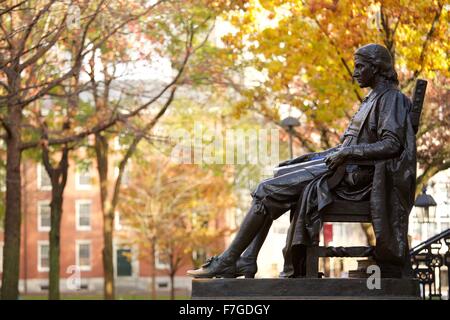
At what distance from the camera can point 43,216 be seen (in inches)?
2452

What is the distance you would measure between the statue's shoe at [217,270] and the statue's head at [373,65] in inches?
91.5

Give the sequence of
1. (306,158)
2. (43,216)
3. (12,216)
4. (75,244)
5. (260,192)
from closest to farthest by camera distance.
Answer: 1. (260,192)
2. (306,158)
3. (12,216)
4. (75,244)
5. (43,216)

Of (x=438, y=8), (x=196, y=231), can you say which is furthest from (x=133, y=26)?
(x=196, y=231)

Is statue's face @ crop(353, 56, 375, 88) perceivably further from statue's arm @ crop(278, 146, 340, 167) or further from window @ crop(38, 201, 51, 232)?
window @ crop(38, 201, 51, 232)

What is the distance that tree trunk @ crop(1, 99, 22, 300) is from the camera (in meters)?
21.8

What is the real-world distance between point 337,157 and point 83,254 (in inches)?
2061

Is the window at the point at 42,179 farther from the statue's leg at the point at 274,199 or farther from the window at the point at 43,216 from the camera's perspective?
the statue's leg at the point at 274,199

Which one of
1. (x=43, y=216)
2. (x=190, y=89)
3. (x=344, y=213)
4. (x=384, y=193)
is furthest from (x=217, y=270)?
(x=43, y=216)

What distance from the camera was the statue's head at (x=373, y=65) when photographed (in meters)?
10.1

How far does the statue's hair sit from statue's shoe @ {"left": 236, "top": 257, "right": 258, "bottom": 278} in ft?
7.61

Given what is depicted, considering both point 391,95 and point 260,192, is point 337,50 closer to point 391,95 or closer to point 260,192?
point 391,95

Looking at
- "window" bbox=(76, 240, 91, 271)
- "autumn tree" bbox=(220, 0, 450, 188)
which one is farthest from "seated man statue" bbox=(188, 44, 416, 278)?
"window" bbox=(76, 240, 91, 271)
